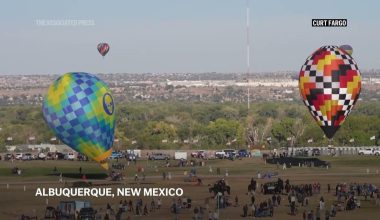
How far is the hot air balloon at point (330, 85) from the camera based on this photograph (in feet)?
231

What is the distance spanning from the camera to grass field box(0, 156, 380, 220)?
173 feet

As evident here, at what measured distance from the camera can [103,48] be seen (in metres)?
121

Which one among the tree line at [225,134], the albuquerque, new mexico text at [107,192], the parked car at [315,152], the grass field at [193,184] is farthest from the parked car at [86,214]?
the tree line at [225,134]

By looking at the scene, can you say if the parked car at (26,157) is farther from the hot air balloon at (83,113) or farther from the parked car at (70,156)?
the hot air balloon at (83,113)

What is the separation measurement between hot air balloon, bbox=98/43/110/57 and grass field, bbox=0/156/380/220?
3110cm

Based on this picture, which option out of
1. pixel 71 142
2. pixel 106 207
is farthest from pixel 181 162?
pixel 106 207

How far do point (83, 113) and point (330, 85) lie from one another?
840 inches

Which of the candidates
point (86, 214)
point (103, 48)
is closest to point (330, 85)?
point (86, 214)

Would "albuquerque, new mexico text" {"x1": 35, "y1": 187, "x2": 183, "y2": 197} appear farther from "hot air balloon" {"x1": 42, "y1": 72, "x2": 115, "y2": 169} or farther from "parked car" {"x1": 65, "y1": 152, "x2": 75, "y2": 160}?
"parked car" {"x1": 65, "y1": 152, "x2": 75, "y2": 160}

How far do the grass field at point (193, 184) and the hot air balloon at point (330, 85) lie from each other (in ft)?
15.5

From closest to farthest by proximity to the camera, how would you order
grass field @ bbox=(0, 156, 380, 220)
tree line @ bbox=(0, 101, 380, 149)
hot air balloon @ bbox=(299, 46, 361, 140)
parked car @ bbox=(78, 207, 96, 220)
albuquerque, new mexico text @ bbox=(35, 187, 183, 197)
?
parked car @ bbox=(78, 207, 96, 220)
grass field @ bbox=(0, 156, 380, 220)
albuquerque, new mexico text @ bbox=(35, 187, 183, 197)
hot air balloon @ bbox=(299, 46, 361, 140)
tree line @ bbox=(0, 101, 380, 149)

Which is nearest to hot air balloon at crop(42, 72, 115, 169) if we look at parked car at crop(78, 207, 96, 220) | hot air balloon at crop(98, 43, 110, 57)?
parked car at crop(78, 207, 96, 220)

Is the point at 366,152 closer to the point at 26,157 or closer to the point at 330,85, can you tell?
Answer: the point at 330,85

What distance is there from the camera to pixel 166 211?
173 feet
